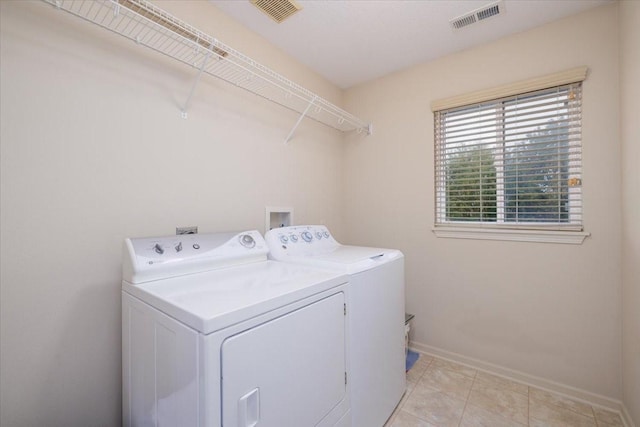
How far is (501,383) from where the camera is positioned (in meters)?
1.94

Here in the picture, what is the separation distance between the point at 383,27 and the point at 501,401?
8.59 ft

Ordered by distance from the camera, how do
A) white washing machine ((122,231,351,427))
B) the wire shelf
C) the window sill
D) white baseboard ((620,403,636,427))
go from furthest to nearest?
the window sill, white baseboard ((620,403,636,427)), the wire shelf, white washing machine ((122,231,351,427))

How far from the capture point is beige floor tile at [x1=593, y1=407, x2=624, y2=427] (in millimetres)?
1560

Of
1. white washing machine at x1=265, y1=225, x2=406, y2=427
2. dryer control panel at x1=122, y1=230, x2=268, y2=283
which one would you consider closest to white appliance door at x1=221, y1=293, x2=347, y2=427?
white washing machine at x1=265, y1=225, x2=406, y2=427

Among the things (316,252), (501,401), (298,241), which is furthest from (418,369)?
(298,241)

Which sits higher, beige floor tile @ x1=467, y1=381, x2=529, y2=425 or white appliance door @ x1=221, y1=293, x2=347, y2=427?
white appliance door @ x1=221, y1=293, x2=347, y2=427

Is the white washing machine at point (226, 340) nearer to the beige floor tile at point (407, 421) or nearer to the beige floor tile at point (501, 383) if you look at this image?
the beige floor tile at point (407, 421)

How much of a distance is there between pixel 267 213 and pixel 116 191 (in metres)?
0.93

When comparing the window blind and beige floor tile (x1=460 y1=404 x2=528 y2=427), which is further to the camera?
the window blind

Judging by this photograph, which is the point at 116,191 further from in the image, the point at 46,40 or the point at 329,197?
the point at 329,197

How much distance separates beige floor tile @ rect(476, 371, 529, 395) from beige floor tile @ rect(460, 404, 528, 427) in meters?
0.34

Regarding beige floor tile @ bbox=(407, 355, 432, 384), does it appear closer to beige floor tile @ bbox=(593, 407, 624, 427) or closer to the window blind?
beige floor tile @ bbox=(593, 407, 624, 427)

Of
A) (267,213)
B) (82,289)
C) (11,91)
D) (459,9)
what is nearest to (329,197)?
(267,213)

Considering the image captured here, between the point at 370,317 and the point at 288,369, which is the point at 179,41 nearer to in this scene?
the point at 288,369
